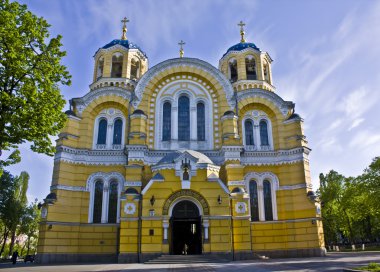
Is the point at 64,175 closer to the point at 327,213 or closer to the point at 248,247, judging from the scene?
the point at 248,247

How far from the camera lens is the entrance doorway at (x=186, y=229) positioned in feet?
76.6

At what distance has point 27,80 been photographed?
15484mm

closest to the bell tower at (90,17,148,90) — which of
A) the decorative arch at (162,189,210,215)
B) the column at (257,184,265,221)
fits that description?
the decorative arch at (162,189,210,215)

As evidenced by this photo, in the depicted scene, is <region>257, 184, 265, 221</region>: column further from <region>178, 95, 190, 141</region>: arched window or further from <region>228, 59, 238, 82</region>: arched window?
<region>228, 59, 238, 82</region>: arched window

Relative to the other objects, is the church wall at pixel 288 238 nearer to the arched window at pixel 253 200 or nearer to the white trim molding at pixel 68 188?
the arched window at pixel 253 200

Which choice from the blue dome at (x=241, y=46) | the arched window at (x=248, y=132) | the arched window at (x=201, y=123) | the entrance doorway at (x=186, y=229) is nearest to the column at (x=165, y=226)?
the entrance doorway at (x=186, y=229)

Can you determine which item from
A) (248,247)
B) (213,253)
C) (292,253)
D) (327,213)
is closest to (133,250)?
(213,253)

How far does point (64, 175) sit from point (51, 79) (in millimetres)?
11481

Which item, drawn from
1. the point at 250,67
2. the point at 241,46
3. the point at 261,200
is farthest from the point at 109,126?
the point at 241,46

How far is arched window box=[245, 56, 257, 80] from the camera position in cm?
3271

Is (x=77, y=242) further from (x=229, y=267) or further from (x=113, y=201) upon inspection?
(x=229, y=267)

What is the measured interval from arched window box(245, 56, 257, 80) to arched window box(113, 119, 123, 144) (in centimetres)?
1316

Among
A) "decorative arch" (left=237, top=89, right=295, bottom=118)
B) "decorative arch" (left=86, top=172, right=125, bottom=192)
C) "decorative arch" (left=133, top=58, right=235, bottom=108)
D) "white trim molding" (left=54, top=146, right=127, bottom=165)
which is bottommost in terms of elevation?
"decorative arch" (left=86, top=172, right=125, bottom=192)

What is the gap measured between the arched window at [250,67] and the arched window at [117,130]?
1316 centimetres
